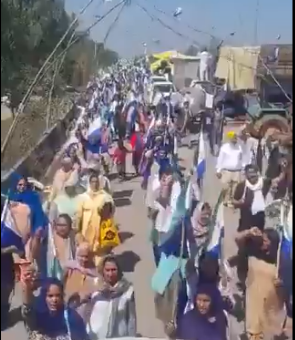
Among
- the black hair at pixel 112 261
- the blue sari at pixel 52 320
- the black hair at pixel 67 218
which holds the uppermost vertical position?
the black hair at pixel 67 218

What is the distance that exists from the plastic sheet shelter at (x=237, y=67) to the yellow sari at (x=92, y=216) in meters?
0.57

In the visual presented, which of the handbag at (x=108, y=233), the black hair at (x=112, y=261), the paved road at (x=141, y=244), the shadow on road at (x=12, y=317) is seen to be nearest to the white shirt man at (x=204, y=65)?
the paved road at (x=141, y=244)

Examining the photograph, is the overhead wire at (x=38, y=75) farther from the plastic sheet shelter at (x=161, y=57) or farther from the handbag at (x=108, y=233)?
the handbag at (x=108, y=233)

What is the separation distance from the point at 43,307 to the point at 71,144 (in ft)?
1.83

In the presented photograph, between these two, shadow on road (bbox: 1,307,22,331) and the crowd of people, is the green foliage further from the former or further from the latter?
shadow on road (bbox: 1,307,22,331)

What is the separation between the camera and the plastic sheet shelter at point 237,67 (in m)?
3.15

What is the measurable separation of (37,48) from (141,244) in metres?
0.74

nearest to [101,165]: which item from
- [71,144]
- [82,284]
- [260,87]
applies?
[71,144]

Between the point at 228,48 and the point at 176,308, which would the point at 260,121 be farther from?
the point at 176,308

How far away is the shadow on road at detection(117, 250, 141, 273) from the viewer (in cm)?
315

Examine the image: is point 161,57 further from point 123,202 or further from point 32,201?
point 32,201

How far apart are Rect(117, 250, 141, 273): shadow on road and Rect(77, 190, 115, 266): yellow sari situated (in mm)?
82

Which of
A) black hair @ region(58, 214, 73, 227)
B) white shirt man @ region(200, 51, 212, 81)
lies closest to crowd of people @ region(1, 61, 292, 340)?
black hair @ region(58, 214, 73, 227)

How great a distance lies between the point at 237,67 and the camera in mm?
3158
